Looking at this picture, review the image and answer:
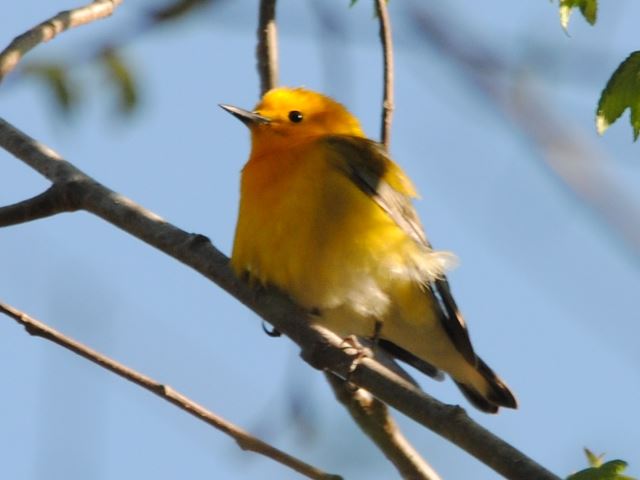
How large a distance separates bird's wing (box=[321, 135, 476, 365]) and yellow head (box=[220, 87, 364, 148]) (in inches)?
13.1

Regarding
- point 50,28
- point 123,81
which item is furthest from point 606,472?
point 123,81

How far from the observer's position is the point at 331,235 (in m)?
5.21

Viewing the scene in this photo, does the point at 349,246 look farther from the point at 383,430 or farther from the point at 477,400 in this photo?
the point at 477,400

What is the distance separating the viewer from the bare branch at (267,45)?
538 cm

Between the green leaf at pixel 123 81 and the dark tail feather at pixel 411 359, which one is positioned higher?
the green leaf at pixel 123 81

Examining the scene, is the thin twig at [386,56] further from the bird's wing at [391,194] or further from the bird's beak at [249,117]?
the bird's beak at [249,117]

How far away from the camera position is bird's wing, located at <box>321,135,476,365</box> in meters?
5.66

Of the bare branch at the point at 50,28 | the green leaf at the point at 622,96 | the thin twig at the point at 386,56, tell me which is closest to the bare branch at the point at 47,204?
the bare branch at the point at 50,28

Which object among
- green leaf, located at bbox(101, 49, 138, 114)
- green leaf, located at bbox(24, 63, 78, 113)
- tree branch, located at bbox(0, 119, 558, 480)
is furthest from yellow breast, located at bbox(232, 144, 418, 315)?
green leaf, located at bbox(24, 63, 78, 113)

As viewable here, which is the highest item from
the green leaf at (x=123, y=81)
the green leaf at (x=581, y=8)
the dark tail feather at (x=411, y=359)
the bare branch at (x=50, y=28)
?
the green leaf at (x=123, y=81)

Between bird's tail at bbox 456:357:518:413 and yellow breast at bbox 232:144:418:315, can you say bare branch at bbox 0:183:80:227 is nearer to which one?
yellow breast at bbox 232:144:418:315

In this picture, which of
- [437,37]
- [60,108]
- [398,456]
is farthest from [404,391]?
[60,108]

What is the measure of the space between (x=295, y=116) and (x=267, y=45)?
100 cm

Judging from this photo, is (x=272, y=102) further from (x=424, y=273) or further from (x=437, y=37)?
(x=437, y=37)
